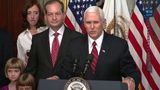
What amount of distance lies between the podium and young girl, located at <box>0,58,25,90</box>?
1590mm

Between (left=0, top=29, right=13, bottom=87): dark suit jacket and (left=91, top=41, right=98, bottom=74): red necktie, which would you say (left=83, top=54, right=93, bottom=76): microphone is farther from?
(left=0, top=29, right=13, bottom=87): dark suit jacket

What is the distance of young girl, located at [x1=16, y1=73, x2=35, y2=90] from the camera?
12.5 feet

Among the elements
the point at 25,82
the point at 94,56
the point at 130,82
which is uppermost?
the point at 94,56

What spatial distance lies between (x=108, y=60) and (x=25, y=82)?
43.3 inches

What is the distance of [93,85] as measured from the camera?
2.53 metres

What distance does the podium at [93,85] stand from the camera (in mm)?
2491

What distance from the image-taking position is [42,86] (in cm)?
261

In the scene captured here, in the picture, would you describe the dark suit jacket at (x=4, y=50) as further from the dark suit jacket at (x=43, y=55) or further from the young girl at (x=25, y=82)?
the dark suit jacket at (x=43, y=55)

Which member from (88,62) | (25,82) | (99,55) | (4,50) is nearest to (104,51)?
(99,55)

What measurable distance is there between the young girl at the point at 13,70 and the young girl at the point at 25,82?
26cm

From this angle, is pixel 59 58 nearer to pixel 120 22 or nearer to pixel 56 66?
pixel 56 66

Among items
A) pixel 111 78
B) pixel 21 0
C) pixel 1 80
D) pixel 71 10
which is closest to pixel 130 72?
pixel 111 78

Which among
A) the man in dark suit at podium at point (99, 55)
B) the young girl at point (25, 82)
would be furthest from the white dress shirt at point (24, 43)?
the man in dark suit at podium at point (99, 55)

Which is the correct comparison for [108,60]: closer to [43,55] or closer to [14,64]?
[43,55]
